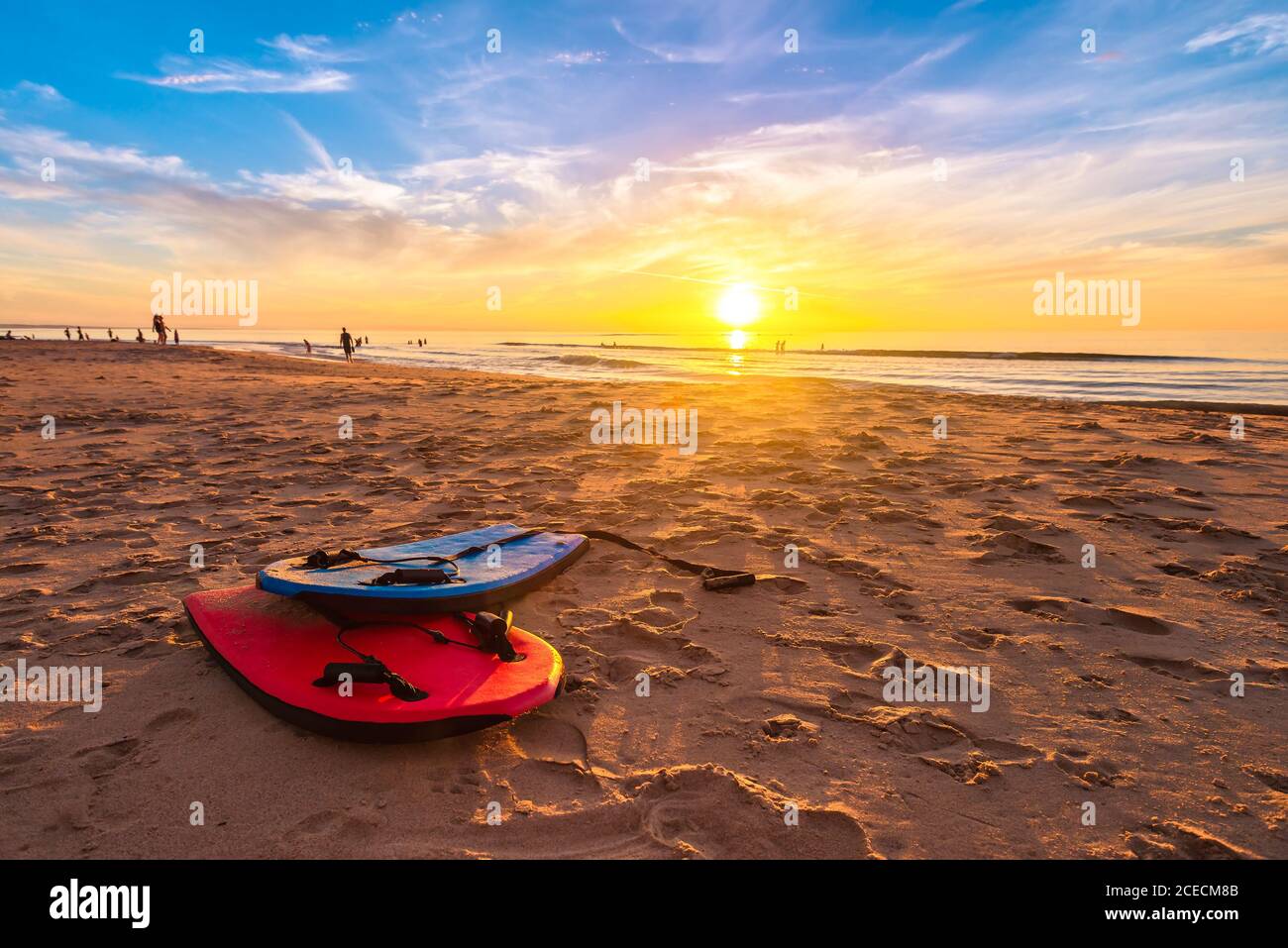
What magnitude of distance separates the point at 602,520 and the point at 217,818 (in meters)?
3.66

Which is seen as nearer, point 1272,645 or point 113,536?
point 1272,645

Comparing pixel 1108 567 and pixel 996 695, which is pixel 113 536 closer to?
pixel 996 695

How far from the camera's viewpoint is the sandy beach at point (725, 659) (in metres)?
2.13

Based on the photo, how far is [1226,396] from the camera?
57.7 ft

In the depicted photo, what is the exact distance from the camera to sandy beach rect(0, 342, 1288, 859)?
7.00 feet

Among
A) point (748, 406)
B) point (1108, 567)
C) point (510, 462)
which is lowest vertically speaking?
point (1108, 567)

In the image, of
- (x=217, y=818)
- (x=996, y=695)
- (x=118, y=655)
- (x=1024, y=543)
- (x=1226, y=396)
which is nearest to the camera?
(x=217, y=818)

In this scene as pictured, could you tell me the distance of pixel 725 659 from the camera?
3271 mm

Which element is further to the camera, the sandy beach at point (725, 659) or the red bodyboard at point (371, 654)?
the red bodyboard at point (371, 654)

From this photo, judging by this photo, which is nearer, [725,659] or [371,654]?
[371,654]

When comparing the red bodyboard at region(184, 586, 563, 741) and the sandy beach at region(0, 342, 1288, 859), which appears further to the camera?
the red bodyboard at region(184, 586, 563, 741)

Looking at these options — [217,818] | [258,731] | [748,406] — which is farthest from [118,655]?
[748,406]

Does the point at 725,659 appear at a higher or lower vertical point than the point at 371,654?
lower
